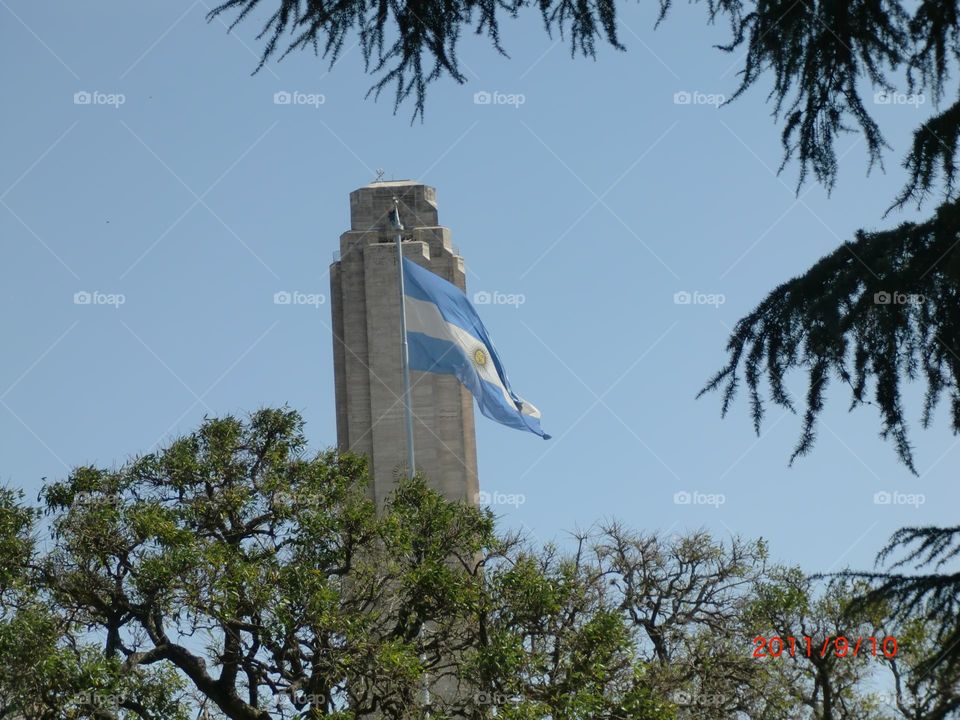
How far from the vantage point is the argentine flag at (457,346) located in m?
40.0

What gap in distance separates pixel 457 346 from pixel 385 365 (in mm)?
27663

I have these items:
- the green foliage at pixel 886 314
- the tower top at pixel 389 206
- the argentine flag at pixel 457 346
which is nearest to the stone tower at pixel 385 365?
the tower top at pixel 389 206

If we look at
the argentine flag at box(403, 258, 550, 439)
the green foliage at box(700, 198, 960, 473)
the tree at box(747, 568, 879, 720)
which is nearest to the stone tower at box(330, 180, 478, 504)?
the argentine flag at box(403, 258, 550, 439)

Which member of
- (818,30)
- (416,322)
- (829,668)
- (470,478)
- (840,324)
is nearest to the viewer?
(840,324)

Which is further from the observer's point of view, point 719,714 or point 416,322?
point 416,322

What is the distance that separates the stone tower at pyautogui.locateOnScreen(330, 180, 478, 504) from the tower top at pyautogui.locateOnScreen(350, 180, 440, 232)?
0.04 meters

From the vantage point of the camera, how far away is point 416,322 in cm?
4125

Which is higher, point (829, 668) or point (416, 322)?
point (416, 322)

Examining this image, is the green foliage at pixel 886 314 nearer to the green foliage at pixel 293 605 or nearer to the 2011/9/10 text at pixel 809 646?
the green foliage at pixel 293 605

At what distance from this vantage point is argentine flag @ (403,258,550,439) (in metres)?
40.0

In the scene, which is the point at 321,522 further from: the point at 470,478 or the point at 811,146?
the point at 470,478

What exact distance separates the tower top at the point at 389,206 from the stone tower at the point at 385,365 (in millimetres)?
44

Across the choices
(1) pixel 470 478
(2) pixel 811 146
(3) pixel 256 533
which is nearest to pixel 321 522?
(3) pixel 256 533

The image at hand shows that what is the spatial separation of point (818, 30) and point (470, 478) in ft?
201
